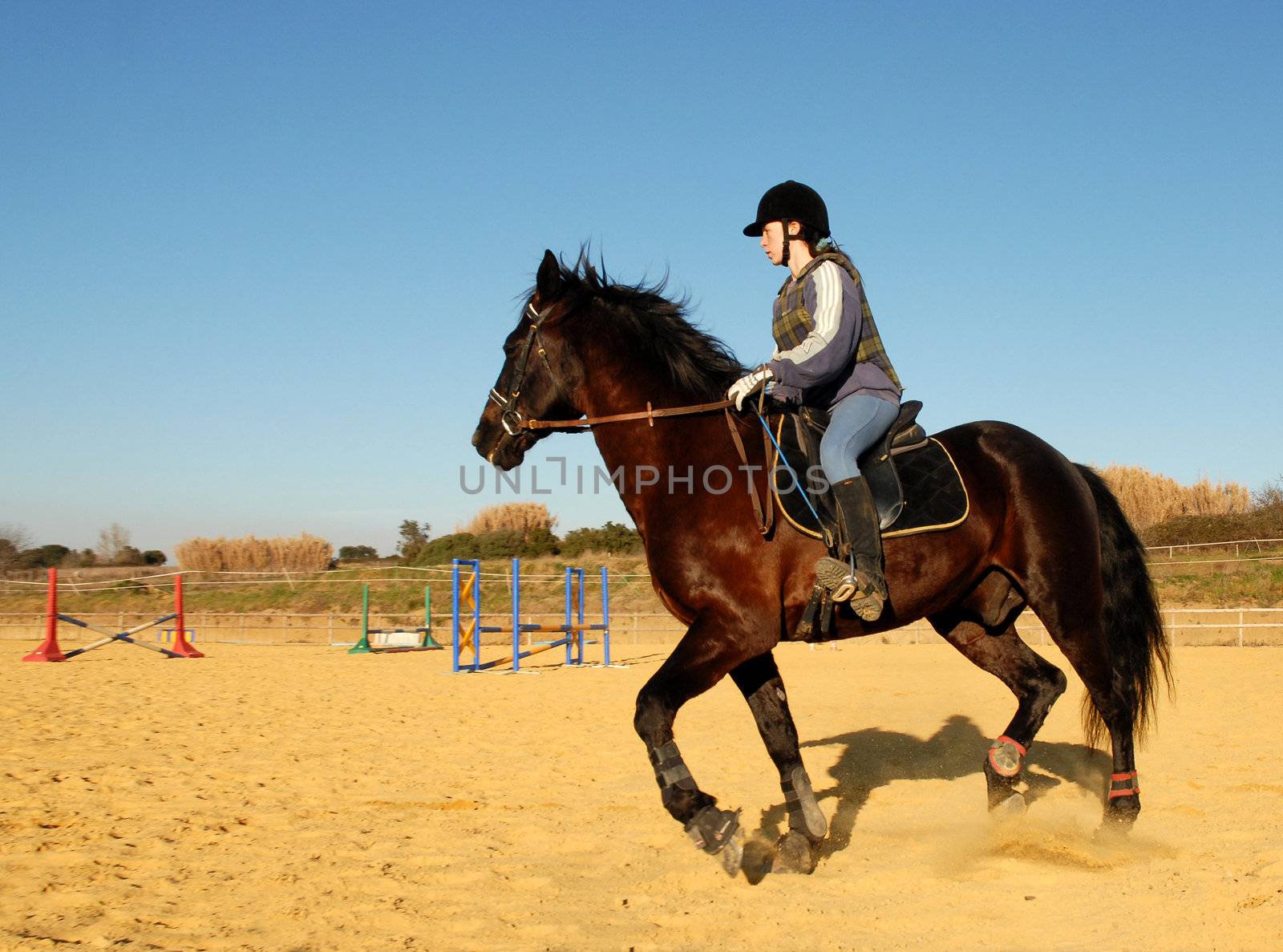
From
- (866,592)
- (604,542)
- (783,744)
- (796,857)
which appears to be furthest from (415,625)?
(866,592)

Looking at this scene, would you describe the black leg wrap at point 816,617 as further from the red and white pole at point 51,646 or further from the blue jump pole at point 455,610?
the red and white pole at point 51,646

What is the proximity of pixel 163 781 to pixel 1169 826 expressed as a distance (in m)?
6.38

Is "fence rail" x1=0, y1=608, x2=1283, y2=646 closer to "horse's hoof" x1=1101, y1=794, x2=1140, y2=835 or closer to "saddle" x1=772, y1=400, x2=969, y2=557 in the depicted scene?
"horse's hoof" x1=1101, y1=794, x2=1140, y2=835

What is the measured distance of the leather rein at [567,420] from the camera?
4652 millimetres

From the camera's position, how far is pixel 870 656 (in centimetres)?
2036

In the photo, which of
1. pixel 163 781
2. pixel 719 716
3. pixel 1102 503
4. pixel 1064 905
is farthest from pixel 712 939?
pixel 719 716

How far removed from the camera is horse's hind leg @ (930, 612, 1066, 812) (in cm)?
541

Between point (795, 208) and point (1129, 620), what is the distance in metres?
3.28

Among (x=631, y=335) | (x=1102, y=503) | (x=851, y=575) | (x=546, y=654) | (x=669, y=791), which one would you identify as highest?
(x=631, y=335)

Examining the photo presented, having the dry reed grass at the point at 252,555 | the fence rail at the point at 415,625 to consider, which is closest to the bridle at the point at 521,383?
the fence rail at the point at 415,625

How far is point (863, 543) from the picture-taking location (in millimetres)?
4496

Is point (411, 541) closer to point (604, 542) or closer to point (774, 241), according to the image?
point (604, 542)

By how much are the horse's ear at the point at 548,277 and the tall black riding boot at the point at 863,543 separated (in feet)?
5.63

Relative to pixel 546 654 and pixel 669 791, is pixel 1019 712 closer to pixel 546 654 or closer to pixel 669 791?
pixel 669 791
